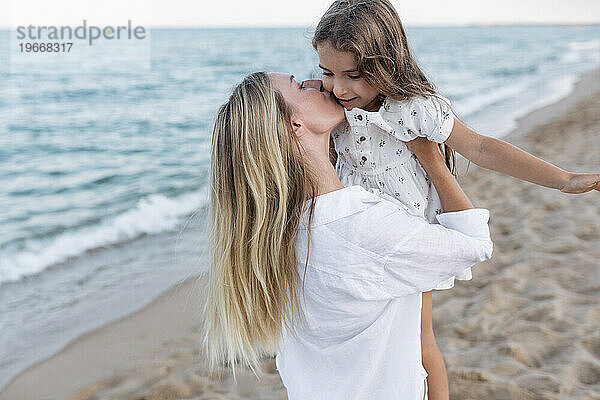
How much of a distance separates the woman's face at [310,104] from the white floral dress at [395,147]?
0.22ft

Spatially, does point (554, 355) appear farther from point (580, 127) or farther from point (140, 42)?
point (140, 42)

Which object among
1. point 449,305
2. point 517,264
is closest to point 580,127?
point 517,264

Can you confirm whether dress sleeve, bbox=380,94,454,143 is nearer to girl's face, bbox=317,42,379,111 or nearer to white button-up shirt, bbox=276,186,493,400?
girl's face, bbox=317,42,379,111

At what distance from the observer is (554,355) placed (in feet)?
9.98

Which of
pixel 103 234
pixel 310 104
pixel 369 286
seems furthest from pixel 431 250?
pixel 103 234

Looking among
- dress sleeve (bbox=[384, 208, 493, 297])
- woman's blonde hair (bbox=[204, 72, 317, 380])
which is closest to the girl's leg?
dress sleeve (bbox=[384, 208, 493, 297])

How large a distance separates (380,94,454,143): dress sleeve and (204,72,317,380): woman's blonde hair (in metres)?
0.34

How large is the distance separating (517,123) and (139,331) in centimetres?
753

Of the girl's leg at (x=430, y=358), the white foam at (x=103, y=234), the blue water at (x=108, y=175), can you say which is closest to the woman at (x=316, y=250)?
the girl's leg at (x=430, y=358)

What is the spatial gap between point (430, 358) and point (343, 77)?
3.41 feet

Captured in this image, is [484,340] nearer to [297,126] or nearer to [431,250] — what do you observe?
[431,250]

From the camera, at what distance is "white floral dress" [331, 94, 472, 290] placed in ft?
6.03

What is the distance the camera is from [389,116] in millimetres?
1873

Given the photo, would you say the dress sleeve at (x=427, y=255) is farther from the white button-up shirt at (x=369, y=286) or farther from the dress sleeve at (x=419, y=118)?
the dress sleeve at (x=419, y=118)
